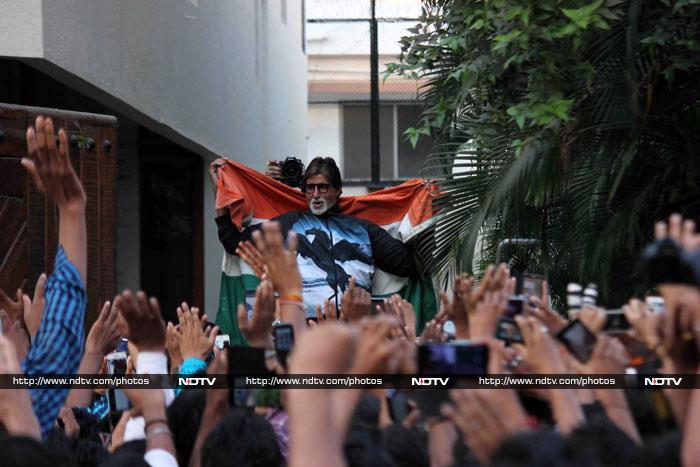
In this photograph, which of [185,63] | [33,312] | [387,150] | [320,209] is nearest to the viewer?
[33,312]

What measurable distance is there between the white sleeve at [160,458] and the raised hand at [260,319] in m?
0.61

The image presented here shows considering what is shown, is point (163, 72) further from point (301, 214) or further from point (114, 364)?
point (114, 364)

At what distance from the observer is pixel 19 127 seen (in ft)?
24.6

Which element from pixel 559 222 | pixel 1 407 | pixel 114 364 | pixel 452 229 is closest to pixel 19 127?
pixel 114 364

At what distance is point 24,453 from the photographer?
2.92 metres

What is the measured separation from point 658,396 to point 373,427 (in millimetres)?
759

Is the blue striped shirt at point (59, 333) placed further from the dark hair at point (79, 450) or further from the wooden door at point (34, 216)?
the wooden door at point (34, 216)

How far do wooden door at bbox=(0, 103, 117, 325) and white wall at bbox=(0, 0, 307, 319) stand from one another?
0.41 meters

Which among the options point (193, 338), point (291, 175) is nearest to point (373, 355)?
point (193, 338)

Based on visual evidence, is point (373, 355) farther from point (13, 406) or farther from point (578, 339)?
point (13, 406)

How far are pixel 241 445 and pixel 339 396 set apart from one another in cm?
91

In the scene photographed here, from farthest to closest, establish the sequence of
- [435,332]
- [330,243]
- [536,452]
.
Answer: [330,243] < [435,332] < [536,452]

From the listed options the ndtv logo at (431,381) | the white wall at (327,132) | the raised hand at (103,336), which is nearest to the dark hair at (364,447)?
the ndtv logo at (431,381)

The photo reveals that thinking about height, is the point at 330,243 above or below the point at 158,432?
above
